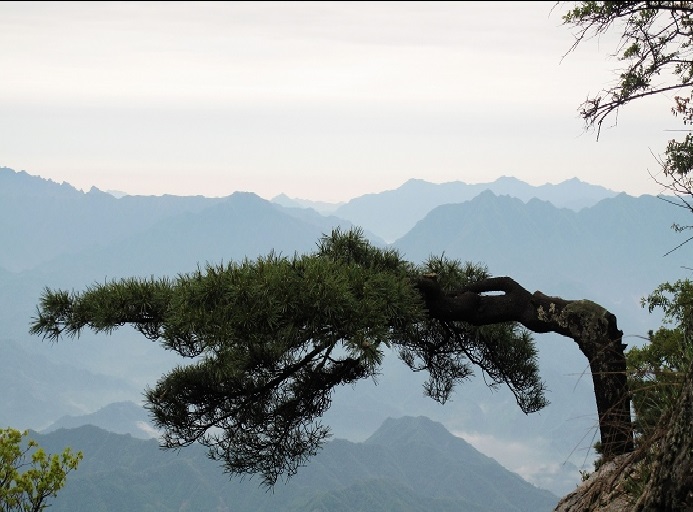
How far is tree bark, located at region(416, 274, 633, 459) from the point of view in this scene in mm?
7504

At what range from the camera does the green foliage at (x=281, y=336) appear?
7035 mm

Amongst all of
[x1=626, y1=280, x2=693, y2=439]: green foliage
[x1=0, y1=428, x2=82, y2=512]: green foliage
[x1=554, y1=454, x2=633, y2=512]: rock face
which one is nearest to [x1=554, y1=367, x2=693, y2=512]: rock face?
[x1=626, y1=280, x2=693, y2=439]: green foliage

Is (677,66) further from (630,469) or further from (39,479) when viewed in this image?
(39,479)

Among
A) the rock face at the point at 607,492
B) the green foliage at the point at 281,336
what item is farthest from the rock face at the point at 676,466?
the green foliage at the point at 281,336

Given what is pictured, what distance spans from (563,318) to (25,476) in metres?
5.55

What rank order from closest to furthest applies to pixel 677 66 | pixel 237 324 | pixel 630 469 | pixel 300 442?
1. pixel 630 469
2. pixel 237 324
3. pixel 677 66
4. pixel 300 442

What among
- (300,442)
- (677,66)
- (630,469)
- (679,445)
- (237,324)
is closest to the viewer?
(679,445)

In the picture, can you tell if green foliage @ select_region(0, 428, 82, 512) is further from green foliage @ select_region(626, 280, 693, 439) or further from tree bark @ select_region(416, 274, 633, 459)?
green foliage @ select_region(626, 280, 693, 439)

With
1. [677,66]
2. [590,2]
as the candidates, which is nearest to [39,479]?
[590,2]

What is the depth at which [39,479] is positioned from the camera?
823 cm

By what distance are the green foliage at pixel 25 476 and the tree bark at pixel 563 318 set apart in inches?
164

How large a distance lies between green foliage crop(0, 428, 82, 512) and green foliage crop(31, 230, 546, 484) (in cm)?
108

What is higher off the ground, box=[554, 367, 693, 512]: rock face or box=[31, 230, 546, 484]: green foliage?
box=[31, 230, 546, 484]: green foliage

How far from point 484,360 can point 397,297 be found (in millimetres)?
2980
